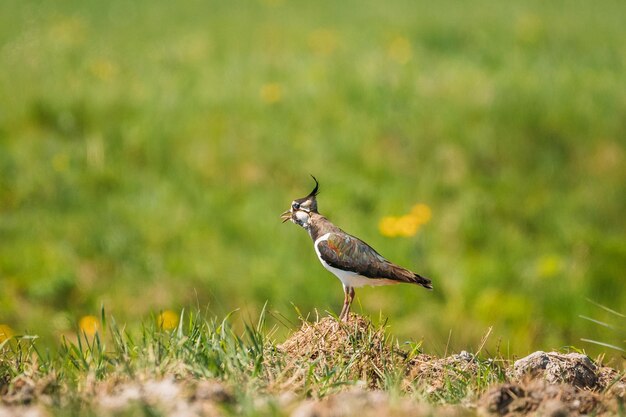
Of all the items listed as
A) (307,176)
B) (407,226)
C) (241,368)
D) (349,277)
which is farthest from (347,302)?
(307,176)

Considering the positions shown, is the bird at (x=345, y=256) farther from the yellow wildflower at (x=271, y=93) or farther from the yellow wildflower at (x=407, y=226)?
the yellow wildflower at (x=271, y=93)

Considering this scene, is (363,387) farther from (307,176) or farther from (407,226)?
(307,176)

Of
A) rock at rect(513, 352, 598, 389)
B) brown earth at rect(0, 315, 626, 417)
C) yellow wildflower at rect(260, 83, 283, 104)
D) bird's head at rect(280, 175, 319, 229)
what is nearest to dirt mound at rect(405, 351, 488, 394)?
brown earth at rect(0, 315, 626, 417)

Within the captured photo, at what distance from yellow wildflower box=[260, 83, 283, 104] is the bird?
25.2ft

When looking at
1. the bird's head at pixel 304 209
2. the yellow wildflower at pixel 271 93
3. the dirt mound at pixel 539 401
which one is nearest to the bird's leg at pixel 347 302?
the bird's head at pixel 304 209

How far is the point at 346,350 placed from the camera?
13.6ft

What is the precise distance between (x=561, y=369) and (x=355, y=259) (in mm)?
1126

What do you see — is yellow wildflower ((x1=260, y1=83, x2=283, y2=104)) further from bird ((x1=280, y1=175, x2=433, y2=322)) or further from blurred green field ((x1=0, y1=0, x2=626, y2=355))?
bird ((x1=280, y1=175, x2=433, y2=322))

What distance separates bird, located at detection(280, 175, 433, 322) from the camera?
405cm

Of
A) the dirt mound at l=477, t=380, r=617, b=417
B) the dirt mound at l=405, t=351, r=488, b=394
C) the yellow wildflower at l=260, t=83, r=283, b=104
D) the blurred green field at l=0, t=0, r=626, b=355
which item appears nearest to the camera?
the dirt mound at l=477, t=380, r=617, b=417

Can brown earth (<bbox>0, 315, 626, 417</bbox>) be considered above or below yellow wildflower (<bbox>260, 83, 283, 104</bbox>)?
below

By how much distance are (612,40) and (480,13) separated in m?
3.06

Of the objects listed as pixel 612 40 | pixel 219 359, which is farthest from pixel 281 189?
pixel 612 40

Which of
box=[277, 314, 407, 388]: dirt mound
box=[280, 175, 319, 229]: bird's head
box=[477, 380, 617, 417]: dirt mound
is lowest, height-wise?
box=[477, 380, 617, 417]: dirt mound
